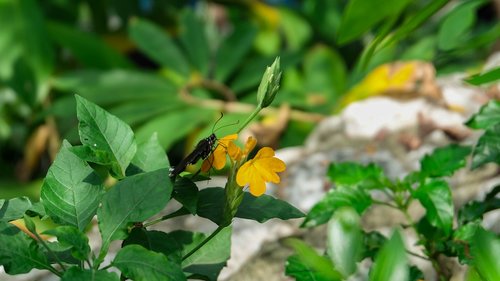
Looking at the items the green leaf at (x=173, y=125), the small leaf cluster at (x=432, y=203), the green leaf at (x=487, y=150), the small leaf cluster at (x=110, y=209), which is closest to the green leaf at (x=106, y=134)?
the small leaf cluster at (x=110, y=209)

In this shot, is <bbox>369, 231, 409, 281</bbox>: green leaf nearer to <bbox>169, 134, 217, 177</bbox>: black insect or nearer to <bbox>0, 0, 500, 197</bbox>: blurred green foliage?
<bbox>169, 134, 217, 177</bbox>: black insect

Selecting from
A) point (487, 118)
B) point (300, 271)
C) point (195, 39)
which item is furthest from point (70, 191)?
point (195, 39)

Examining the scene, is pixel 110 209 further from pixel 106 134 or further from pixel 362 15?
pixel 362 15

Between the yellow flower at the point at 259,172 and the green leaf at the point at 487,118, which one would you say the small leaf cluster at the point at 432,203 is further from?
the yellow flower at the point at 259,172

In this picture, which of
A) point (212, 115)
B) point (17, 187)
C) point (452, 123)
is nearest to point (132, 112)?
point (212, 115)

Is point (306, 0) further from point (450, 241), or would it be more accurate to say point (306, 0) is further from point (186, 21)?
point (450, 241)

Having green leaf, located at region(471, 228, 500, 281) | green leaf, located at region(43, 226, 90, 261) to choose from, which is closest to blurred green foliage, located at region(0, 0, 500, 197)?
green leaf, located at region(43, 226, 90, 261)
